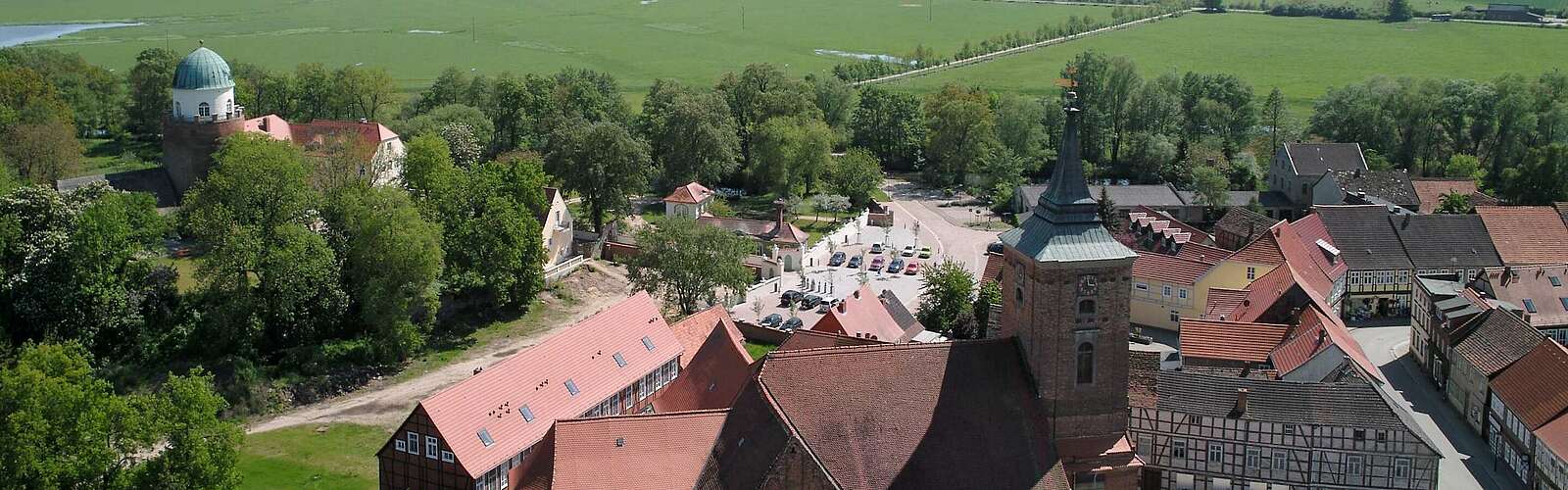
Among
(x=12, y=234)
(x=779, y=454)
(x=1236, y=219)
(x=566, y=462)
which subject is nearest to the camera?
(x=779, y=454)

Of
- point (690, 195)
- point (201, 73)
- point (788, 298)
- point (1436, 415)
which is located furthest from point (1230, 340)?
point (201, 73)

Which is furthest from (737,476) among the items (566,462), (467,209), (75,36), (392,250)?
(75,36)

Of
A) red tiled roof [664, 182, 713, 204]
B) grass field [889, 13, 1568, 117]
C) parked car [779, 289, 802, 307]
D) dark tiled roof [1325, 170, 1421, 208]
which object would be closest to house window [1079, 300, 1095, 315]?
parked car [779, 289, 802, 307]

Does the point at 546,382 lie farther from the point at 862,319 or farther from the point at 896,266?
the point at 896,266

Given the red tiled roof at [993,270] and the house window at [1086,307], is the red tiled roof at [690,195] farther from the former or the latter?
the house window at [1086,307]

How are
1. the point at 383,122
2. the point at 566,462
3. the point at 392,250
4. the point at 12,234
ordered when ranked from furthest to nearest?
the point at 383,122 → the point at 392,250 → the point at 12,234 → the point at 566,462

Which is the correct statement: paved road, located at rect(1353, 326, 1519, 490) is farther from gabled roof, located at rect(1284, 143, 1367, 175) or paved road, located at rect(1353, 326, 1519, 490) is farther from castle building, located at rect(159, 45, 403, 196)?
castle building, located at rect(159, 45, 403, 196)

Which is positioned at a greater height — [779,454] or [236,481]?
[779,454]

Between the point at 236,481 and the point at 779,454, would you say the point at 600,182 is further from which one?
the point at 779,454

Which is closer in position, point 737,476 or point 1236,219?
point 737,476
